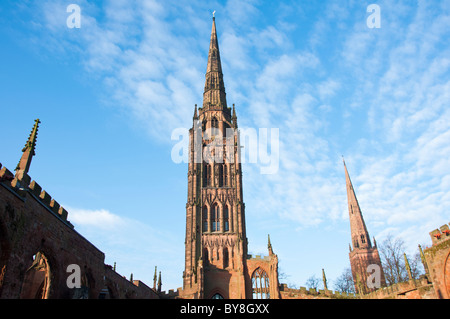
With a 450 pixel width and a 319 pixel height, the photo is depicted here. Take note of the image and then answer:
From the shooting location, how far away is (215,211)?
161 ft

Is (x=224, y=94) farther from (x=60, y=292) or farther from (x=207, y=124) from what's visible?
(x=60, y=292)

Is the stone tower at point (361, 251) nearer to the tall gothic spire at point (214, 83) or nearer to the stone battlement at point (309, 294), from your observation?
the stone battlement at point (309, 294)

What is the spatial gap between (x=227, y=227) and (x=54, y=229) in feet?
108

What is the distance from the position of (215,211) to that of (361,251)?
147 feet

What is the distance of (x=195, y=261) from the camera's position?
43969 millimetres

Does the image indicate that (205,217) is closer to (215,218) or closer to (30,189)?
(215,218)

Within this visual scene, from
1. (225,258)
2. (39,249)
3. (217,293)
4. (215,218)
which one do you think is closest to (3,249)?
(39,249)

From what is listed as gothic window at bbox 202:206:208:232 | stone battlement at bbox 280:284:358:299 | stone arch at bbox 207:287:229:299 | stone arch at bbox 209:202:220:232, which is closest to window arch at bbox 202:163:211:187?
stone arch at bbox 209:202:220:232

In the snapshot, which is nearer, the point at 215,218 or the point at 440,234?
the point at 440,234

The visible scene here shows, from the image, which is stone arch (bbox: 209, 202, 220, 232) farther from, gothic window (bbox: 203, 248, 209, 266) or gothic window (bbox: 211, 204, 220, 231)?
gothic window (bbox: 203, 248, 209, 266)

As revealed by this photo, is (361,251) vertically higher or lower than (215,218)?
higher

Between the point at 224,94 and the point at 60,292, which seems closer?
the point at 60,292


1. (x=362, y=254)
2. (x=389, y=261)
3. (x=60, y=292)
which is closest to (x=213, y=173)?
(x=389, y=261)

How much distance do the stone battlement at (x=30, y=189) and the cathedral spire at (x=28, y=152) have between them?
0.49 m
